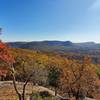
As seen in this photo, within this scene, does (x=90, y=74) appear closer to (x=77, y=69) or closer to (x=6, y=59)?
(x=77, y=69)

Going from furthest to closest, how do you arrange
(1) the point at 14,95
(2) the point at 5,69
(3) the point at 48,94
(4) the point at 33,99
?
(3) the point at 48,94
(1) the point at 14,95
(4) the point at 33,99
(2) the point at 5,69

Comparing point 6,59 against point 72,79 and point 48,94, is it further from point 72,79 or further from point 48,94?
point 72,79

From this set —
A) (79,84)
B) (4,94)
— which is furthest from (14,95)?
(79,84)

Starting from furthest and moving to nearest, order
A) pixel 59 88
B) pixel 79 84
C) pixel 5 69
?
pixel 59 88 → pixel 79 84 → pixel 5 69

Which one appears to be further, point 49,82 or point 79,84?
point 49,82

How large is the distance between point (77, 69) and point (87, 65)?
242 centimetres

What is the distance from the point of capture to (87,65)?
59.5 m

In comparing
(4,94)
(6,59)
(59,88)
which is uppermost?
(6,59)

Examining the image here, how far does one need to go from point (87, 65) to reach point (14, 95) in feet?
64.1

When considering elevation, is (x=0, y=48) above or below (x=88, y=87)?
above

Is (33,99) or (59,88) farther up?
(33,99)

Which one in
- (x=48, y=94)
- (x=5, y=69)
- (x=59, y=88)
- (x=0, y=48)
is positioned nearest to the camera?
(x=0, y=48)

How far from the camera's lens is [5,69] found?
3206 centimetres

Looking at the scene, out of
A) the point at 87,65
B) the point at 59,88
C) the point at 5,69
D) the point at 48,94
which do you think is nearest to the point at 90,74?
the point at 87,65
